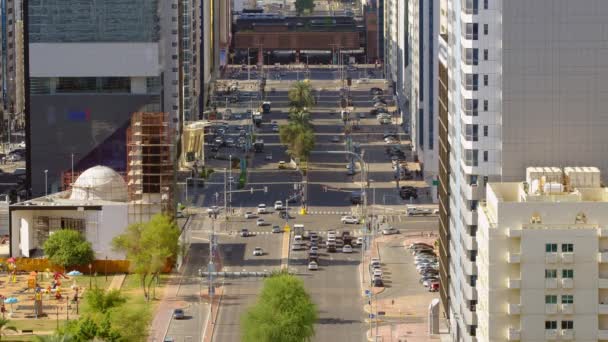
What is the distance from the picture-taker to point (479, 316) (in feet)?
383

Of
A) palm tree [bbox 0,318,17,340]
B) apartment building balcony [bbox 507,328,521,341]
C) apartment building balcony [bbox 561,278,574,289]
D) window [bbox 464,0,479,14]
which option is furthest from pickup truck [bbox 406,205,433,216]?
apartment building balcony [bbox 561,278,574,289]

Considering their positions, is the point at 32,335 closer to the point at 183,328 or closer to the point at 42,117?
the point at 183,328

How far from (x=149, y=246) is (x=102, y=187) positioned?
1255cm

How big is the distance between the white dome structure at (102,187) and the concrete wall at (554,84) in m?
58.9

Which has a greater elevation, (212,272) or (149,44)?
(149,44)

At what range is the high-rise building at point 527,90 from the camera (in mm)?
116938

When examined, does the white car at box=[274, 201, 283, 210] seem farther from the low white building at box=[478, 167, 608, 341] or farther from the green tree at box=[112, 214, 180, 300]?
the low white building at box=[478, 167, 608, 341]

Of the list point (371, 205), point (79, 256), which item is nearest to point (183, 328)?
point (79, 256)

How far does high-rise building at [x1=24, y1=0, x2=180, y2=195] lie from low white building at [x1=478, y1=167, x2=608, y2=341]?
3505 inches

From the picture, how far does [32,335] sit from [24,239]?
103ft

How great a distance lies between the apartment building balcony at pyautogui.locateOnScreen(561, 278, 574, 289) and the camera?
360ft

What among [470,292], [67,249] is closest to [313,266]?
[67,249]

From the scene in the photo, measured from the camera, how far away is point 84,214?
170m

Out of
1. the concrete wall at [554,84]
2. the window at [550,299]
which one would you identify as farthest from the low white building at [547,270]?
the concrete wall at [554,84]
